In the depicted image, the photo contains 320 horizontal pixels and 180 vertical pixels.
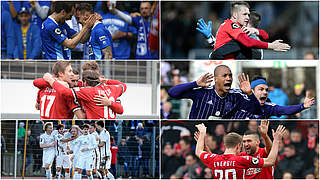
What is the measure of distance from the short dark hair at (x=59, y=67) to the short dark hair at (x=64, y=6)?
0.54 m

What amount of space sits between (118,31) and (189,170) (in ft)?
9.59

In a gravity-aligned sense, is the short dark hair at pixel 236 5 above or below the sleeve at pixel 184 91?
above

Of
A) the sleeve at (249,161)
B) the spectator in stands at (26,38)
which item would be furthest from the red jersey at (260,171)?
the spectator in stands at (26,38)

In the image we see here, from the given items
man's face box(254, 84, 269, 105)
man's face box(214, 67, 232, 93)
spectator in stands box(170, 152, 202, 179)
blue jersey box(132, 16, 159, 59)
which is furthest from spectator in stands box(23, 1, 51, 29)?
spectator in stands box(170, 152, 202, 179)

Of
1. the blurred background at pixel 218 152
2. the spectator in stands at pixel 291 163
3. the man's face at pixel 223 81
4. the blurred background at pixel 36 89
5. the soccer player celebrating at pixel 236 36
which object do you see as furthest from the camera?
the spectator in stands at pixel 291 163

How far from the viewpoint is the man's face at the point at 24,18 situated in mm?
6410

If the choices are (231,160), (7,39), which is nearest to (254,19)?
(231,160)

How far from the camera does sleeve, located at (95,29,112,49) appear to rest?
20.1 ft

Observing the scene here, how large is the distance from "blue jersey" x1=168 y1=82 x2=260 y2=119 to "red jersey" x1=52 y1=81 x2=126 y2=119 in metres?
0.56

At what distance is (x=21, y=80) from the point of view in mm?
6395

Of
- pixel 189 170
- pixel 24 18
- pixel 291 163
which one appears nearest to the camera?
pixel 24 18

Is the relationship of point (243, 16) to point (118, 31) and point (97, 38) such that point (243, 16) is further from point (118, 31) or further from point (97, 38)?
point (97, 38)

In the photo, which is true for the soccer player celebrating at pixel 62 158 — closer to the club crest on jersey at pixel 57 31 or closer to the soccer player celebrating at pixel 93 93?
the soccer player celebrating at pixel 93 93

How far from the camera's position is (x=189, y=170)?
8492mm
